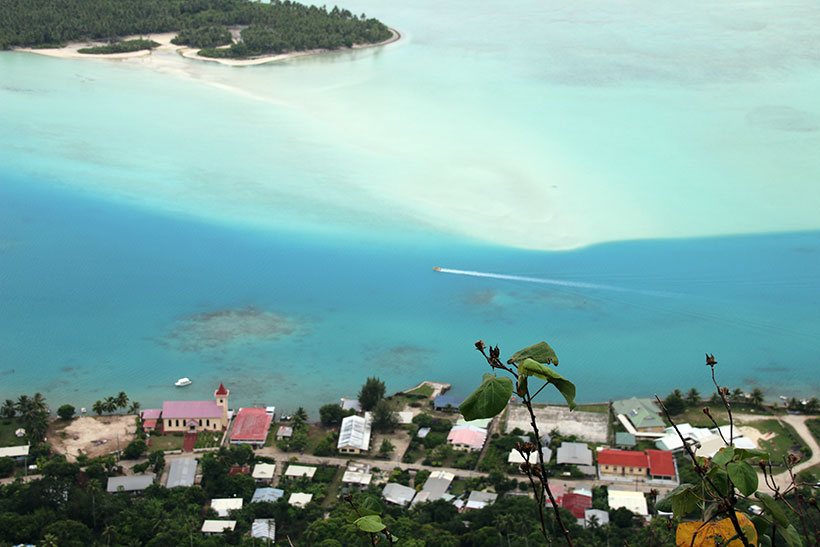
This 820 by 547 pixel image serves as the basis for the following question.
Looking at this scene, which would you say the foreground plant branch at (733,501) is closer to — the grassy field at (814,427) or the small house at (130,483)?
the small house at (130,483)

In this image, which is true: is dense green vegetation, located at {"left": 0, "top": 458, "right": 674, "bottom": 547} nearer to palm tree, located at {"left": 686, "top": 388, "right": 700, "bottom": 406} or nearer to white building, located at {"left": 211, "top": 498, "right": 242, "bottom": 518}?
white building, located at {"left": 211, "top": 498, "right": 242, "bottom": 518}

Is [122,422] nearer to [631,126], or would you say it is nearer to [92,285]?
[92,285]

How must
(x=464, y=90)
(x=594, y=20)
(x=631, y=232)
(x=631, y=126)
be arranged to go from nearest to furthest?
1. (x=631, y=232)
2. (x=631, y=126)
3. (x=464, y=90)
4. (x=594, y=20)

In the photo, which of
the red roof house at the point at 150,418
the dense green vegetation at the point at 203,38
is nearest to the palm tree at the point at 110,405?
the red roof house at the point at 150,418

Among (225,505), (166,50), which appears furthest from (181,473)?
(166,50)

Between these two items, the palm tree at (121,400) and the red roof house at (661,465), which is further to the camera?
the palm tree at (121,400)

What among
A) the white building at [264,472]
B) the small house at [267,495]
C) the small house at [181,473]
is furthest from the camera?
the white building at [264,472]

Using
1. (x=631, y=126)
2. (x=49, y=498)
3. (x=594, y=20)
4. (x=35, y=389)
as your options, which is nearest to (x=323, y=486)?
(x=49, y=498)

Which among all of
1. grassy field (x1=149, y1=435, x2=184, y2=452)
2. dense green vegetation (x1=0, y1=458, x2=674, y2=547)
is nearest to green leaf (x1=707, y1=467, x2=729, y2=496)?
dense green vegetation (x1=0, y1=458, x2=674, y2=547)
